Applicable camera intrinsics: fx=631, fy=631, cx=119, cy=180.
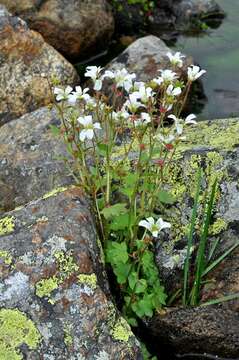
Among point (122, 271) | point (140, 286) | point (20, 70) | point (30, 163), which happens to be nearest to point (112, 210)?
Result: point (122, 271)

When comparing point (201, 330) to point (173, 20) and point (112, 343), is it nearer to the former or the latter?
point (112, 343)

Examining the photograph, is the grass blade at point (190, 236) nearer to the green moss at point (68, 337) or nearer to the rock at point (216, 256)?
the rock at point (216, 256)

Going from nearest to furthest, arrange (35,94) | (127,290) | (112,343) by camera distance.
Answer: (112,343) → (127,290) → (35,94)

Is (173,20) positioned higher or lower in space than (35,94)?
lower

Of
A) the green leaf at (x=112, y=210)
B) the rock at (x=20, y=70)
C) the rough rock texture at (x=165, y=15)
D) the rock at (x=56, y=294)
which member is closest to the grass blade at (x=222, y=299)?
the rock at (x=56, y=294)

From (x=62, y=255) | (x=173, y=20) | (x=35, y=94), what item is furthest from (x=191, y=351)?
(x=173, y=20)

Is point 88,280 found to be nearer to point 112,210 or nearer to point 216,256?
point 112,210

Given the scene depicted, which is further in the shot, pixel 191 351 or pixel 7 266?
pixel 191 351
